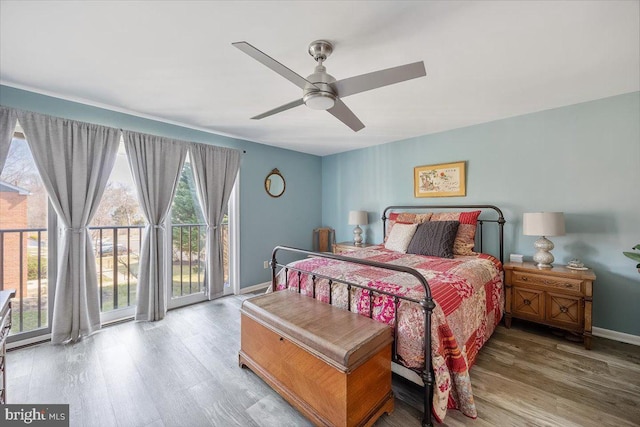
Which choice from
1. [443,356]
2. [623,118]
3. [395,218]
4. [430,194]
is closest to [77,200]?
[443,356]

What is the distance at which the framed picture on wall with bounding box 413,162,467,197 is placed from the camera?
3.51 m

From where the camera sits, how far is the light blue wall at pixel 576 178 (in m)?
2.50

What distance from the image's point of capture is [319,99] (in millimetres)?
1667

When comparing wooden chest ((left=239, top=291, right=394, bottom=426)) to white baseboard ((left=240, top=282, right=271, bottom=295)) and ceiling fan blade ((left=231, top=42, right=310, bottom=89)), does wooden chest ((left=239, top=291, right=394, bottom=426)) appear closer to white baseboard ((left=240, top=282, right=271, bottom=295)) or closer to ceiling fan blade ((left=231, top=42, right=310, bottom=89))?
ceiling fan blade ((left=231, top=42, right=310, bottom=89))

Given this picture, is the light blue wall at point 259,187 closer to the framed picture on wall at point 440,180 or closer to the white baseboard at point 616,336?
the framed picture on wall at point 440,180

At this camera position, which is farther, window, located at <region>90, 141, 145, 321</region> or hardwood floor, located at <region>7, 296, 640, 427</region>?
window, located at <region>90, 141, 145, 321</region>

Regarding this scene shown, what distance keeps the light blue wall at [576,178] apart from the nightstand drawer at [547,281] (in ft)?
1.59

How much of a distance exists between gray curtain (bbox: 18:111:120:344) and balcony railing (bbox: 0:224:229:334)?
9.6 inches

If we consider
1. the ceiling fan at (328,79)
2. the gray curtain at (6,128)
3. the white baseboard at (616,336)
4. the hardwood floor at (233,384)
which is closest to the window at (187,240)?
the hardwood floor at (233,384)

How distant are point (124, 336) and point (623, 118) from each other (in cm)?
536

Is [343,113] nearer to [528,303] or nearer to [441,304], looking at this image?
[441,304]

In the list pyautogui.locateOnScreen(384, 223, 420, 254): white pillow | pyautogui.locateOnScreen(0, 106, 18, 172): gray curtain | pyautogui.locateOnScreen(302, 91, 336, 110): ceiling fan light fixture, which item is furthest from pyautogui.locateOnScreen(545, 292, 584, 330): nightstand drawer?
pyautogui.locateOnScreen(0, 106, 18, 172): gray curtain

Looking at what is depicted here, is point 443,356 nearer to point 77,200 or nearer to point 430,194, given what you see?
point 430,194

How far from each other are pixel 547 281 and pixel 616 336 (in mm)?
855
